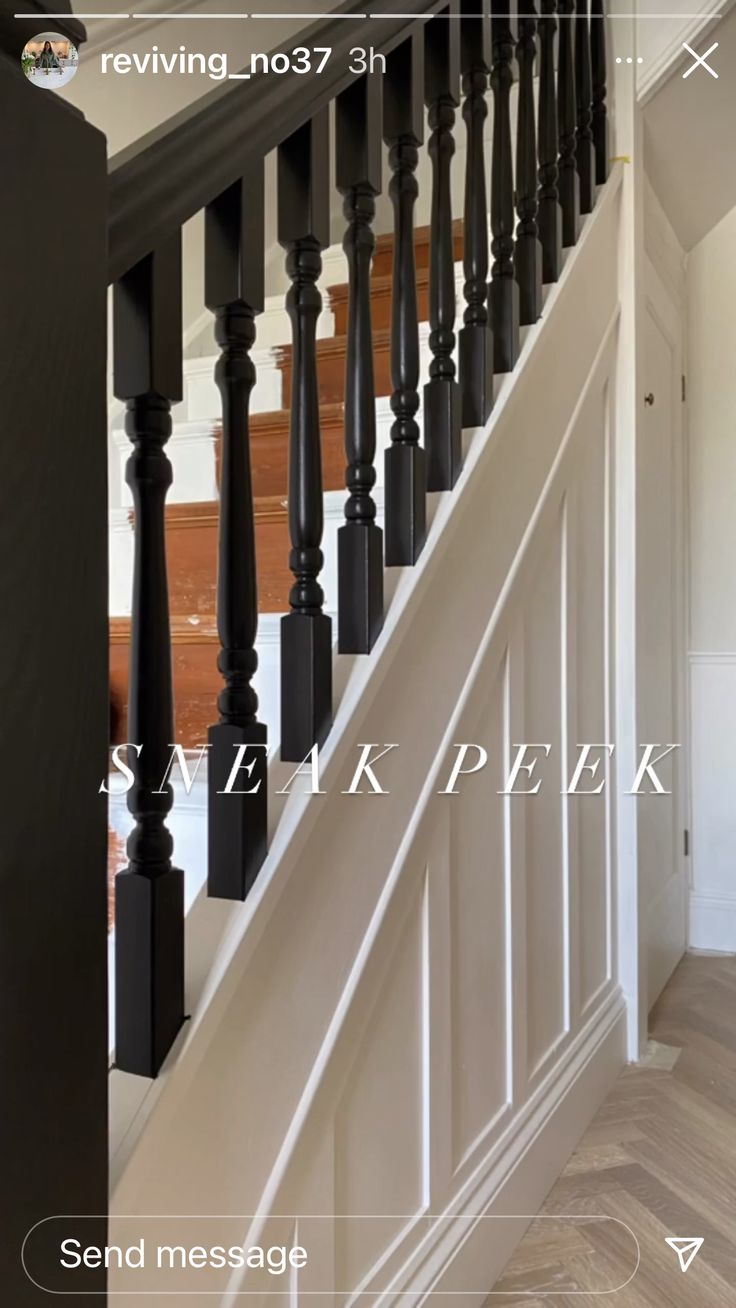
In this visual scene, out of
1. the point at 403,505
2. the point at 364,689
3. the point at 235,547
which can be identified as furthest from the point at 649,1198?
the point at 235,547

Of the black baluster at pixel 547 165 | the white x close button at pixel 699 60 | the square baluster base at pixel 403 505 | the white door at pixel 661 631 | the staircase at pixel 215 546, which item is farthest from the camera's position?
the white door at pixel 661 631

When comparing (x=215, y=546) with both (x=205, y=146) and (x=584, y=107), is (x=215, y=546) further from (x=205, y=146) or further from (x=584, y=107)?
(x=584, y=107)

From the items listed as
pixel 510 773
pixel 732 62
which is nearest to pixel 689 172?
pixel 732 62

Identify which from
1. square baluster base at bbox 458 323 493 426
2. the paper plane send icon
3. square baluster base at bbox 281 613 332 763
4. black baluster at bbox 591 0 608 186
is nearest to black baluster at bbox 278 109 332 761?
square baluster base at bbox 281 613 332 763

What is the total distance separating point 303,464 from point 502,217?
30.1 inches

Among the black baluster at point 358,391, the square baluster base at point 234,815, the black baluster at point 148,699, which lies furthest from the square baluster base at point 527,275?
the square baluster base at point 234,815

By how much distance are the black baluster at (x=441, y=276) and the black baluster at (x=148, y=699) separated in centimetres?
51

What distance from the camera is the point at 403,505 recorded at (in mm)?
1101

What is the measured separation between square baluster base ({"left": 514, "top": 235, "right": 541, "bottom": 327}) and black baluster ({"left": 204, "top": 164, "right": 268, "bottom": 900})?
0.80 m

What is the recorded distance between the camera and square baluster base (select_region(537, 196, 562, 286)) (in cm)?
163

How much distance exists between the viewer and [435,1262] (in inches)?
45.6

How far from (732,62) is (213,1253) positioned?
237 cm

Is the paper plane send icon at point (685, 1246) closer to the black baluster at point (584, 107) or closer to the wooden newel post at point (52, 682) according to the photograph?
the wooden newel post at point (52, 682)

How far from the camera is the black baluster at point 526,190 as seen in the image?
4.98 ft
